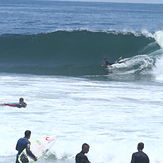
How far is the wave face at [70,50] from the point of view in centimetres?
2630

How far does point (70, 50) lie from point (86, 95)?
14.9m

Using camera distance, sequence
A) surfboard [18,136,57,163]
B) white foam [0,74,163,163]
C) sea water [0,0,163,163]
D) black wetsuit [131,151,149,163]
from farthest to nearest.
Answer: sea water [0,0,163,163], white foam [0,74,163,163], surfboard [18,136,57,163], black wetsuit [131,151,149,163]

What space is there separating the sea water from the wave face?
0.06 metres

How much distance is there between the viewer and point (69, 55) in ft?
96.9

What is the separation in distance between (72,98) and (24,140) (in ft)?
23.6

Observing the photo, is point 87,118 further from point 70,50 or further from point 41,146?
point 70,50

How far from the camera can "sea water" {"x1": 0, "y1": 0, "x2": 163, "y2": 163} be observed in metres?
10.1

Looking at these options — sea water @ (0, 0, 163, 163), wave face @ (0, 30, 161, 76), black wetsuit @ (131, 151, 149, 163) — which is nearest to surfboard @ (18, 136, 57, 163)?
sea water @ (0, 0, 163, 163)

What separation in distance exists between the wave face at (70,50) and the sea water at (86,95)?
6 cm

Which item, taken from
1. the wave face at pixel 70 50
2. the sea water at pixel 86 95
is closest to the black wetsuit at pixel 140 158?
the sea water at pixel 86 95

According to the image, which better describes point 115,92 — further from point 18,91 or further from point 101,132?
point 101,132

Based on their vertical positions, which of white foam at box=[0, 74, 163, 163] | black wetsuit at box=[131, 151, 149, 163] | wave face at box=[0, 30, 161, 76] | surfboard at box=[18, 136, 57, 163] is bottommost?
black wetsuit at box=[131, 151, 149, 163]

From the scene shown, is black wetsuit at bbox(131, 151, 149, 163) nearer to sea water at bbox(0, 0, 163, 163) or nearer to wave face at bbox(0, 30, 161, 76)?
sea water at bbox(0, 0, 163, 163)

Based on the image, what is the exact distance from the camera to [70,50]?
99.6ft
